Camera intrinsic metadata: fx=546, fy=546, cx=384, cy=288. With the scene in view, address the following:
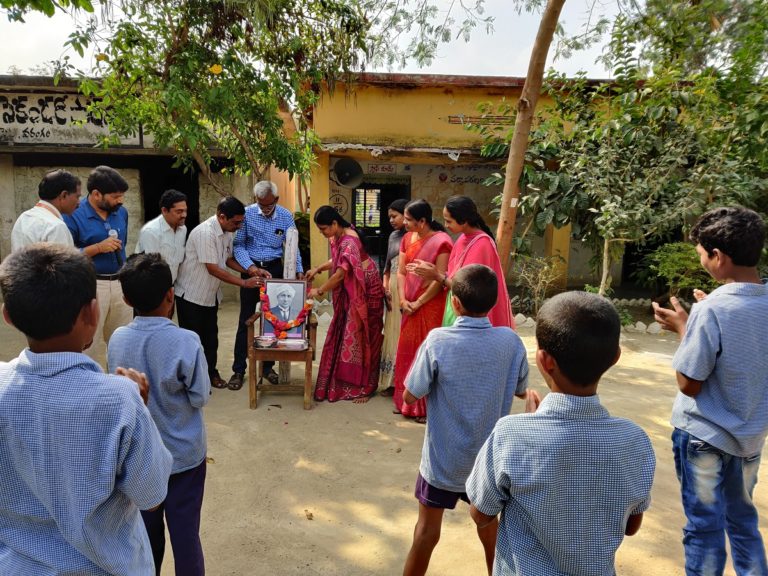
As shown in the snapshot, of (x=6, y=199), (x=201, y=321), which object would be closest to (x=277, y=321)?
(x=201, y=321)

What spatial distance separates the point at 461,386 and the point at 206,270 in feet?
10.5

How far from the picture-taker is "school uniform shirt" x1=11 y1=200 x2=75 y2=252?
3.48 meters

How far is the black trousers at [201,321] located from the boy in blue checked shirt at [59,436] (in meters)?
3.43

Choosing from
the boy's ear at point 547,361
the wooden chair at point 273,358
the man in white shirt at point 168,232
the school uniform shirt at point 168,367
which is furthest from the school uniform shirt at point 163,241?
the boy's ear at point 547,361

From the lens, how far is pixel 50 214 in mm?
3535

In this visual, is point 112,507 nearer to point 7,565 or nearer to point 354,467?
point 7,565

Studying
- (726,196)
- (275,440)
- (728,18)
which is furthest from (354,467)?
(728,18)

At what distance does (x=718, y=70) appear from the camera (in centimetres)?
639

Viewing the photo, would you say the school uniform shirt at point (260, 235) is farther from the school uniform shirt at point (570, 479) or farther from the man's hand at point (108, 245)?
the school uniform shirt at point (570, 479)

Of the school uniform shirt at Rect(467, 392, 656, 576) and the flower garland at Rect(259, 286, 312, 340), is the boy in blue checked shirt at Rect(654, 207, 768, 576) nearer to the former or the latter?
the school uniform shirt at Rect(467, 392, 656, 576)

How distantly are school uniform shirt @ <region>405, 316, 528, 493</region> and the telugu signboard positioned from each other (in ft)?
25.8

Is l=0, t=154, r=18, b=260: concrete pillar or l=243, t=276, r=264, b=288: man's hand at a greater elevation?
l=0, t=154, r=18, b=260: concrete pillar

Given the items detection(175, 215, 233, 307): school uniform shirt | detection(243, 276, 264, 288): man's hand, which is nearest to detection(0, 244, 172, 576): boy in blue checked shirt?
detection(175, 215, 233, 307): school uniform shirt

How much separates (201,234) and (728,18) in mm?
9766
